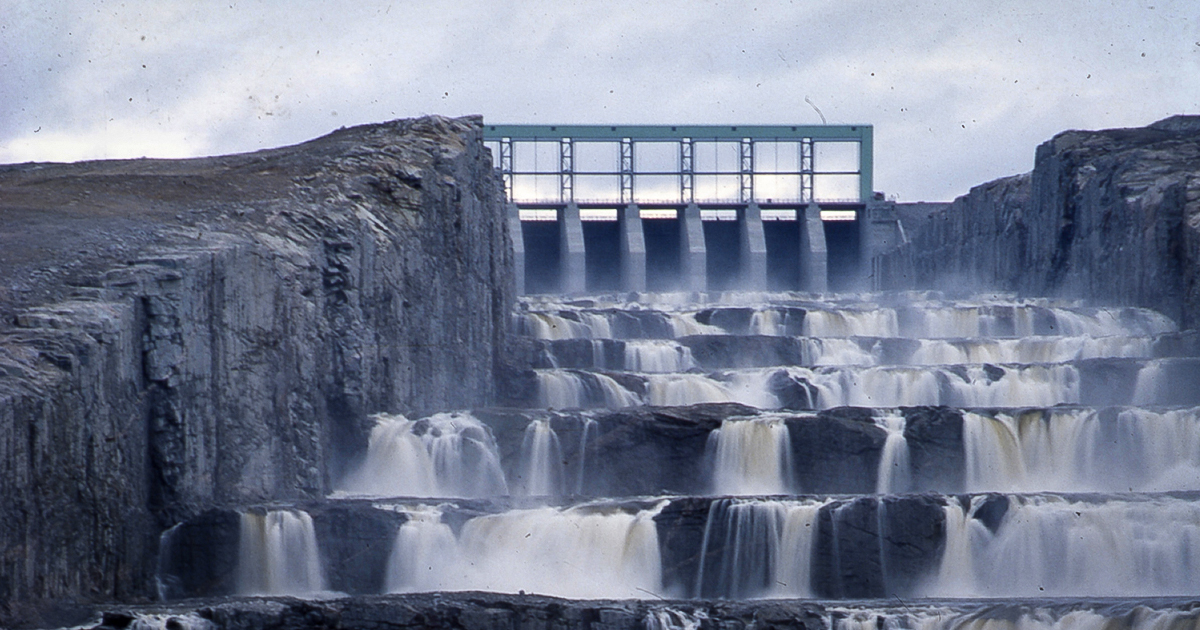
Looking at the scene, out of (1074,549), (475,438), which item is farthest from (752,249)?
(1074,549)

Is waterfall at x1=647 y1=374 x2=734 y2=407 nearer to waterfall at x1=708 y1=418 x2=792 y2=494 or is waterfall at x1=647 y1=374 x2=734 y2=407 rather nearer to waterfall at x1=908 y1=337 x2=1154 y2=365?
waterfall at x1=708 y1=418 x2=792 y2=494

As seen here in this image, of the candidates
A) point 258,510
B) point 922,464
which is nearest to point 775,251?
point 922,464

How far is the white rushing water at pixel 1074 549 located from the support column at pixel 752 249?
46.8 meters

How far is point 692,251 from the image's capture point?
252 ft

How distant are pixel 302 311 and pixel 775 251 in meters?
52.3

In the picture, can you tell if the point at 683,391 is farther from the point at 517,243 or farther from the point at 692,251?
the point at 692,251

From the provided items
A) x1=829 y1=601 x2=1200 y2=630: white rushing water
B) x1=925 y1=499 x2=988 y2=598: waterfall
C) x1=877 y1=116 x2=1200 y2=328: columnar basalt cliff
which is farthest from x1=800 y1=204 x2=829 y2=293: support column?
x1=829 y1=601 x2=1200 y2=630: white rushing water

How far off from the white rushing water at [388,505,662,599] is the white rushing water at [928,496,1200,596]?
5141mm

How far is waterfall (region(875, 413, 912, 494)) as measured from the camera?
34.3 metres

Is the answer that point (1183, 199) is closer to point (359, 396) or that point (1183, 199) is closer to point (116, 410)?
point (359, 396)

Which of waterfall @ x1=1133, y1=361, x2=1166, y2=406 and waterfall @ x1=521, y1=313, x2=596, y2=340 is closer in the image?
waterfall @ x1=1133, y1=361, x2=1166, y2=406

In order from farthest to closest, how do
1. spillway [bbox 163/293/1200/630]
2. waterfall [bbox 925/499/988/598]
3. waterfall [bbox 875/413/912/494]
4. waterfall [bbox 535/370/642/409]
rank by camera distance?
waterfall [bbox 535/370/642/409] < waterfall [bbox 875/413/912/494] < waterfall [bbox 925/499/988/598] < spillway [bbox 163/293/1200/630]

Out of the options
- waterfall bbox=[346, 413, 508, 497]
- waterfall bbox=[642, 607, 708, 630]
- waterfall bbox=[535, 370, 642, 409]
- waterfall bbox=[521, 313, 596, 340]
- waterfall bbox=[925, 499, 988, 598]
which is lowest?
waterfall bbox=[642, 607, 708, 630]

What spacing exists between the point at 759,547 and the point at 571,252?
4723cm
